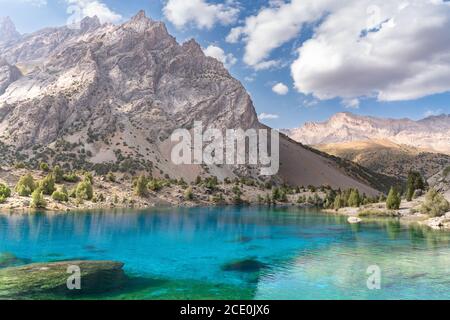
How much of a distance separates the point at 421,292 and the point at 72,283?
30671 millimetres

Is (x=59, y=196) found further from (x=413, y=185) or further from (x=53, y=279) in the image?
(x=413, y=185)

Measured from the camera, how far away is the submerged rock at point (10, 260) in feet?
140

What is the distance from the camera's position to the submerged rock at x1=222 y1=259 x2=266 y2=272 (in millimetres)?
44781

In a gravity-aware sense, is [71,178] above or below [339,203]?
above

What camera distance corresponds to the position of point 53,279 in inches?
1314

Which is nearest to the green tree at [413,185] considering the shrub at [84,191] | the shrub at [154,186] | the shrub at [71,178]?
the shrub at [154,186]

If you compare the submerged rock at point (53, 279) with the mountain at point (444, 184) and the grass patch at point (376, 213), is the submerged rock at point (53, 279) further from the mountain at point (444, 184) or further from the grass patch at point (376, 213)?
the mountain at point (444, 184)

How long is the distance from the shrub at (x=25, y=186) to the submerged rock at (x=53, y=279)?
92.2 m

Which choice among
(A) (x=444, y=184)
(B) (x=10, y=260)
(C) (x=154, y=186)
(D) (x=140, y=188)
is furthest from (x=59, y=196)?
(A) (x=444, y=184)

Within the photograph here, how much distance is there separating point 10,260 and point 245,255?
98.4ft

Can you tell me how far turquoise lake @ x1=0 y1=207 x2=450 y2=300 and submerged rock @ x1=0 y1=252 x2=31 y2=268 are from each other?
1473mm

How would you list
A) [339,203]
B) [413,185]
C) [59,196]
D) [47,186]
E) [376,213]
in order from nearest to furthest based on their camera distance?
[376,213]
[59,196]
[47,186]
[413,185]
[339,203]

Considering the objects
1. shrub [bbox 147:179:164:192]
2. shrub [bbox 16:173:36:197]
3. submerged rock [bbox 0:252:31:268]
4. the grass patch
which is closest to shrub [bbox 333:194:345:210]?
the grass patch
